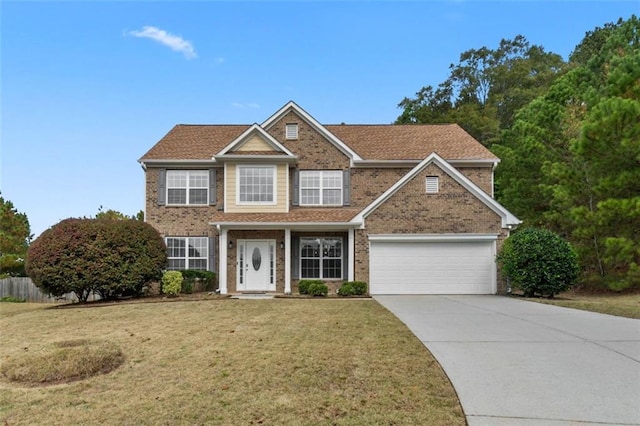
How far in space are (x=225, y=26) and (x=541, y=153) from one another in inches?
636

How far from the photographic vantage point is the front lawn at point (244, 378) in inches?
174

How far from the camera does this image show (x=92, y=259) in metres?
14.6

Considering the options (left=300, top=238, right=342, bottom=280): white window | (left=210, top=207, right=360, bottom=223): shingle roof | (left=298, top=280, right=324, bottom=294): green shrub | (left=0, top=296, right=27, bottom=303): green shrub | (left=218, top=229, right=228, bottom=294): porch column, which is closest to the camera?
(left=298, top=280, right=324, bottom=294): green shrub

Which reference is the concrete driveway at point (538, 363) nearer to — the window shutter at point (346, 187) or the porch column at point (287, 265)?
the porch column at point (287, 265)

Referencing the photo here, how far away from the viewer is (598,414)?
A: 4.34 meters

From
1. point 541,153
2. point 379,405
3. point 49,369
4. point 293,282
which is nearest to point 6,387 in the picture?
point 49,369

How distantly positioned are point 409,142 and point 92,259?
13826mm

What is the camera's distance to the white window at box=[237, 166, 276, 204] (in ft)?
58.5

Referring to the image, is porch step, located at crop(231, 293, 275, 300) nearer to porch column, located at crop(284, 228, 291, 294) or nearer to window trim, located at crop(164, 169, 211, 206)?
porch column, located at crop(284, 228, 291, 294)

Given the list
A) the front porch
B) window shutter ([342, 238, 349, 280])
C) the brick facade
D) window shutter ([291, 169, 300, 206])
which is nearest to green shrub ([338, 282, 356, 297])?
the brick facade

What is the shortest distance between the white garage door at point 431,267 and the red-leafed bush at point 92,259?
832cm

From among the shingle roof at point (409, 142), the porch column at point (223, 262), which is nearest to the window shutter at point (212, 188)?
the porch column at point (223, 262)

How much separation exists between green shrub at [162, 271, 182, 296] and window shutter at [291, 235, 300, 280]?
4413mm

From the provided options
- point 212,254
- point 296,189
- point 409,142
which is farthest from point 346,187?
point 212,254
